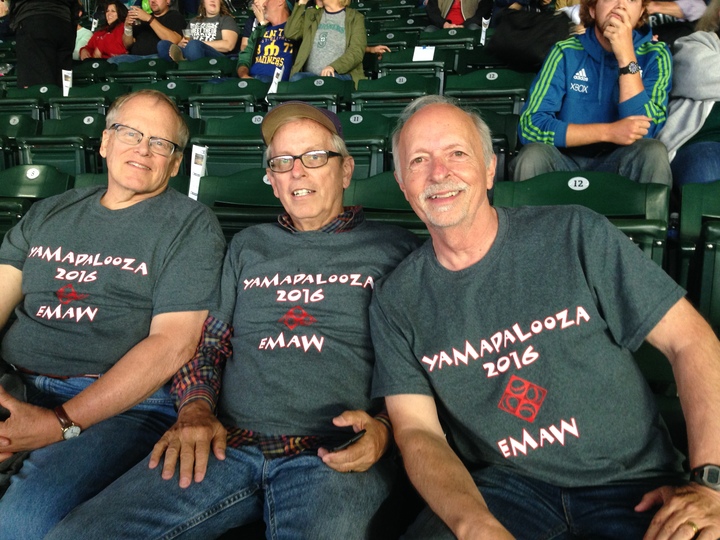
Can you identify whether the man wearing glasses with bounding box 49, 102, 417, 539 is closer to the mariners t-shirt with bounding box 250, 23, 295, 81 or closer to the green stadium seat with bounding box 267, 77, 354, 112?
the green stadium seat with bounding box 267, 77, 354, 112

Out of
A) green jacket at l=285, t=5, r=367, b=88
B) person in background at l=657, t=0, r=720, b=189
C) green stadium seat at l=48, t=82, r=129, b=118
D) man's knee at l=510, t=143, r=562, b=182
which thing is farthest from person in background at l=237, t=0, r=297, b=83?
person in background at l=657, t=0, r=720, b=189

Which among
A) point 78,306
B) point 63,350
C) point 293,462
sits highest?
point 78,306

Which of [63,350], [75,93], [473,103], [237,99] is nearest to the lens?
[63,350]

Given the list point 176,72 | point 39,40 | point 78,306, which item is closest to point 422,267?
point 78,306

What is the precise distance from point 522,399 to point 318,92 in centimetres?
367

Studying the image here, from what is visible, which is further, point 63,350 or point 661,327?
point 63,350

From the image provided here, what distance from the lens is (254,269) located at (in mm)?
1777

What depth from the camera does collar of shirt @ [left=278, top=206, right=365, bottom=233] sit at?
1.84m

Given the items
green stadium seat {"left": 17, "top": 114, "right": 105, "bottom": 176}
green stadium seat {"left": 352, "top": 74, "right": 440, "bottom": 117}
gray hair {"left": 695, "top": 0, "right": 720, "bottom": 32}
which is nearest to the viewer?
gray hair {"left": 695, "top": 0, "right": 720, "bottom": 32}

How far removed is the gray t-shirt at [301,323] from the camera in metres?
1.54

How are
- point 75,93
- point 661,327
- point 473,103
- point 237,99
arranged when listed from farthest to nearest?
1. point 75,93
2. point 237,99
3. point 473,103
4. point 661,327

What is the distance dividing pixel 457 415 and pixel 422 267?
0.37m

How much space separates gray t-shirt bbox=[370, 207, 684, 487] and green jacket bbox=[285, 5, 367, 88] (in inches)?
162

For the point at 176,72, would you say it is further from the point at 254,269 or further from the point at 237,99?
the point at 254,269
